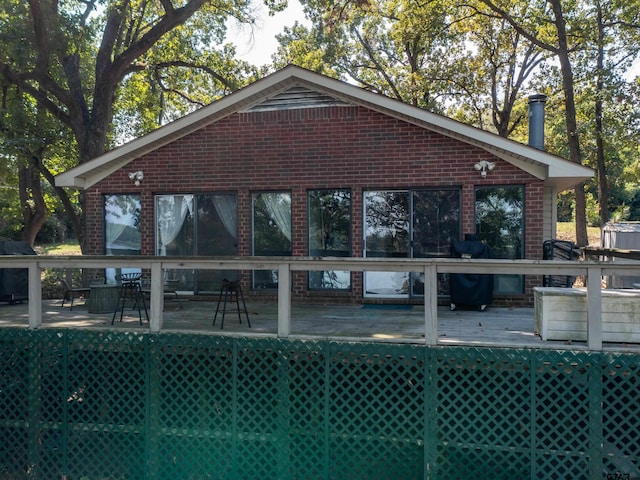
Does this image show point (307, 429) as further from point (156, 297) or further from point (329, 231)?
point (329, 231)

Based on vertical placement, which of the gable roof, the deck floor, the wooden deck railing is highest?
the gable roof

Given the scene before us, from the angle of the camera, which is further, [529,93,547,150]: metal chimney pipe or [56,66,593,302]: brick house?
[529,93,547,150]: metal chimney pipe

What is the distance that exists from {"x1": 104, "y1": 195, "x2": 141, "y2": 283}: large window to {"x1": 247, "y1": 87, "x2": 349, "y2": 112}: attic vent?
3.04 meters

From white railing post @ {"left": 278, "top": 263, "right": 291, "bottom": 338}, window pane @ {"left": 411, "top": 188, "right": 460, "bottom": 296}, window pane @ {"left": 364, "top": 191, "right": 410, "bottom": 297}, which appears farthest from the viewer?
window pane @ {"left": 364, "top": 191, "right": 410, "bottom": 297}

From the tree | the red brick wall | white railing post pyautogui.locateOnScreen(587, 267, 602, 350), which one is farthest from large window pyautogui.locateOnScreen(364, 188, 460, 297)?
the tree

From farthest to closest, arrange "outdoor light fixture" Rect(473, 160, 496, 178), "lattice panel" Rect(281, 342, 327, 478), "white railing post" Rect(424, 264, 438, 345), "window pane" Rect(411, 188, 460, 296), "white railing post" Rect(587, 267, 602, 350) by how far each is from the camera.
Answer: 1. "window pane" Rect(411, 188, 460, 296)
2. "outdoor light fixture" Rect(473, 160, 496, 178)
3. "lattice panel" Rect(281, 342, 327, 478)
4. "white railing post" Rect(424, 264, 438, 345)
5. "white railing post" Rect(587, 267, 602, 350)

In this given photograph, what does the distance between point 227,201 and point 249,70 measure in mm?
12078

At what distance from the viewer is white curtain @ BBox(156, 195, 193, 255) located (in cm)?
870

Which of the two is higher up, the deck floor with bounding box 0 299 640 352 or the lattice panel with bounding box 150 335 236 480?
the deck floor with bounding box 0 299 640 352

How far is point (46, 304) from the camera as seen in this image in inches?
332

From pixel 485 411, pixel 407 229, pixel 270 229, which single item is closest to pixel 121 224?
pixel 270 229

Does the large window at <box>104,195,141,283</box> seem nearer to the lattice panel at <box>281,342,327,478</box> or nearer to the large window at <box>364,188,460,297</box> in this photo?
the large window at <box>364,188,460,297</box>

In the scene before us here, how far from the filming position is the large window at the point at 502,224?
24.7ft

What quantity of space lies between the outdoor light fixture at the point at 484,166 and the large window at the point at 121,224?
20.2 ft
